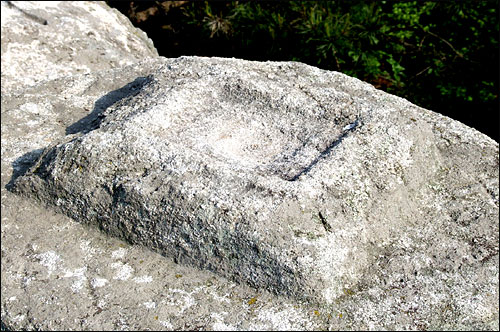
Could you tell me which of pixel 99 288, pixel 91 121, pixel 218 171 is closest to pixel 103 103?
pixel 91 121

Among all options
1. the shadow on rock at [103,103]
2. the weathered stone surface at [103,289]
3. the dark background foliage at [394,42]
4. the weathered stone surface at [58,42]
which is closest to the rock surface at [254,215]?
the weathered stone surface at [103,289]

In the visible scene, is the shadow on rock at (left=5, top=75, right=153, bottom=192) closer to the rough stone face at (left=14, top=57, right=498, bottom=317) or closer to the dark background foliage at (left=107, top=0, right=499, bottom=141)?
the rough stone face at (left=14, top=57, right=498, bottom=317)

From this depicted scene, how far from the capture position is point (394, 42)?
187 inches

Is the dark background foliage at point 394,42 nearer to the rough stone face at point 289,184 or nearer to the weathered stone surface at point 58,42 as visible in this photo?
the weathered stone surface at point 58,42

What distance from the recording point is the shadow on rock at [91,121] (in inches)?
91.4

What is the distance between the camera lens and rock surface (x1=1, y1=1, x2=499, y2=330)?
5.55 feet

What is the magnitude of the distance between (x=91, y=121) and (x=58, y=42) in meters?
1.18

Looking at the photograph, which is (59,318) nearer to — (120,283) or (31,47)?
(120,283)

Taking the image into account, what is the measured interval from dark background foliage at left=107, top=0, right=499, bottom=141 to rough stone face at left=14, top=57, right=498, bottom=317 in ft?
7.53

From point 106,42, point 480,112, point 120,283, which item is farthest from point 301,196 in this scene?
point 480,112

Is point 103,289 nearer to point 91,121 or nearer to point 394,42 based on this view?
point 91,121

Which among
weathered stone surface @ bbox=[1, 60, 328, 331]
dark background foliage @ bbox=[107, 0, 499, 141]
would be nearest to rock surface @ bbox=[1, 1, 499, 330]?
weathered stone surface @ bbox=[1, 60, 328, 331]

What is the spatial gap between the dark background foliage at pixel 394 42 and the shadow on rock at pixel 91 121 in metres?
2.18

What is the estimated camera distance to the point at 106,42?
3.62 m
